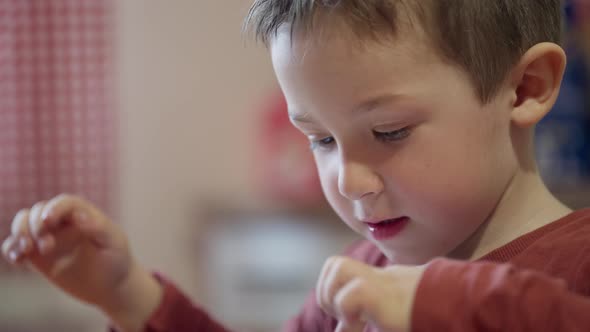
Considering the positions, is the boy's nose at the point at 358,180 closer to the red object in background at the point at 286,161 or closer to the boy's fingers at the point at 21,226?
the boy's fingers at the point at 21,226

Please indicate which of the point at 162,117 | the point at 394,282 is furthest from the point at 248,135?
the point at 394,282

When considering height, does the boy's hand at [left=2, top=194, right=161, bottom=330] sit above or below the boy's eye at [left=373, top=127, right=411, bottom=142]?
below

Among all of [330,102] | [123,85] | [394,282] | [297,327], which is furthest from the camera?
[123,85]

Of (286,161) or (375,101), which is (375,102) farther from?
(286,161)

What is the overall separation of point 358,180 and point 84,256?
35cm

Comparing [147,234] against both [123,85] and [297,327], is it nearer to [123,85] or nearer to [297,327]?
[123,85]

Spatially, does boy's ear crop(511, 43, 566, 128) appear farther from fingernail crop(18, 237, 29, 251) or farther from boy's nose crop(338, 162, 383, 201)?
fingernail crop(18, 237, 29, 251)

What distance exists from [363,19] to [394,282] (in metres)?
0.22

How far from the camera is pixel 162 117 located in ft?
7.57

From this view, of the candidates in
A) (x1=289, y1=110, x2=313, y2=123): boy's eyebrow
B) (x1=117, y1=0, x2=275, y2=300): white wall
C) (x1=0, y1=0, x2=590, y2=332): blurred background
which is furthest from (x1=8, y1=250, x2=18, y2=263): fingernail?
(x1=117, y1=0, x2=275, y2=300): white wall

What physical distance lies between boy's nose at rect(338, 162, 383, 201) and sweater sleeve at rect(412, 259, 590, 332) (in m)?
0.16

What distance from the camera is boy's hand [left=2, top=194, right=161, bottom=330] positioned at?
2.62 feet

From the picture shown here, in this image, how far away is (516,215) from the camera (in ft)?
2.28

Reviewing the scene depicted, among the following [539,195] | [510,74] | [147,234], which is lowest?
[147,234]
